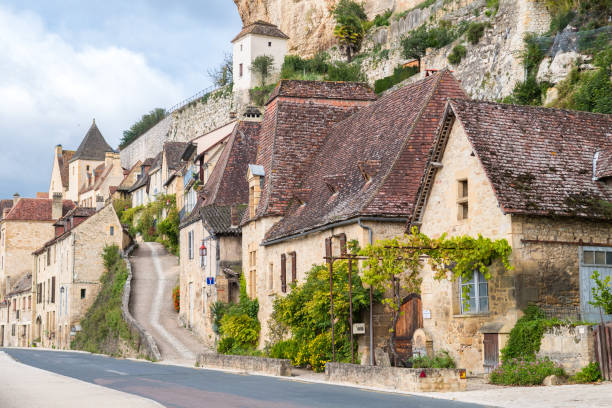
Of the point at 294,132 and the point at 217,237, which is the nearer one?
the point at 294,132

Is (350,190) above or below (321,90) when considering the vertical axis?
below

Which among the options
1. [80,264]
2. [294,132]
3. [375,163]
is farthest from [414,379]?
[80,264]

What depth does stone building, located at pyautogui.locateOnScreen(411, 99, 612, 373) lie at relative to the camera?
64.1ft

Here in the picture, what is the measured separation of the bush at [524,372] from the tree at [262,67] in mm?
69199

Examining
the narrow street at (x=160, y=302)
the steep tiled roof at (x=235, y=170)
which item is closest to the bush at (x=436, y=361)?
the narrow street at (x=160, y=302)

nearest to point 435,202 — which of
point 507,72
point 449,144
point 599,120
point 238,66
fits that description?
point 449,144

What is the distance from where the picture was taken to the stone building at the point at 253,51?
8650 centimetres

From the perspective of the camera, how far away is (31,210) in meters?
80.6

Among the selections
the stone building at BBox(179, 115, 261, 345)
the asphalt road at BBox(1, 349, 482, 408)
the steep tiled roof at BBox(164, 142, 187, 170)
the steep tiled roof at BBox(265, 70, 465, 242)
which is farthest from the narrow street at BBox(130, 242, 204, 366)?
the asphalt road at BBox(1, 349, 482, 408)

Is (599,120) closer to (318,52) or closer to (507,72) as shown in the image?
(507,72)

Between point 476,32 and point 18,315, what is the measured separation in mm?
49751

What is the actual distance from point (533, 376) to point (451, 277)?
413 cm

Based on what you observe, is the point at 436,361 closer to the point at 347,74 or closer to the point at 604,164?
the point at 604,164

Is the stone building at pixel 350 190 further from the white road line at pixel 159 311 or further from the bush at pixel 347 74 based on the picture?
the bush at pixel 347 74
